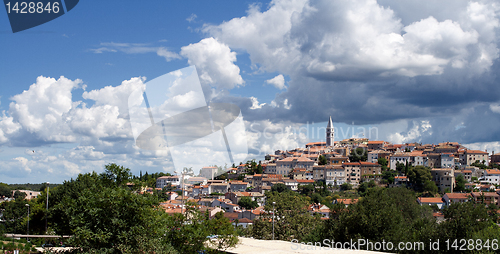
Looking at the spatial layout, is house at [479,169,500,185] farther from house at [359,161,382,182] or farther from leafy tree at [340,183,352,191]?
leafy tree at [340,183,352,191]

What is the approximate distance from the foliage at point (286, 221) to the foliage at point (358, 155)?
66.9 m

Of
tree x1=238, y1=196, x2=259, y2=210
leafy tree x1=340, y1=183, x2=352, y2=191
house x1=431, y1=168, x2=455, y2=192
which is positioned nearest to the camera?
tree x1=238, y1=196, x2=259, y2=210

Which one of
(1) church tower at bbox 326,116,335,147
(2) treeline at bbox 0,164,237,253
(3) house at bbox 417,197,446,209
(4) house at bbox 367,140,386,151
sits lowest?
(3) house at bbox 417,197,446,209

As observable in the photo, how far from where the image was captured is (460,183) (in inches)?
2625

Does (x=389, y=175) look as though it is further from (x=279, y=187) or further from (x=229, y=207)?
(x=229, y=207)

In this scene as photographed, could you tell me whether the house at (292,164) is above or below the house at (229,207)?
above

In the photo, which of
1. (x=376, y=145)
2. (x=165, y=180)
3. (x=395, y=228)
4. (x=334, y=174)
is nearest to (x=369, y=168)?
(x=334, y=174)

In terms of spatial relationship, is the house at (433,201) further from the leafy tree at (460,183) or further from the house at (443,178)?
the house at (443,178)

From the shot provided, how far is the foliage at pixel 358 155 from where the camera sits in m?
85.3

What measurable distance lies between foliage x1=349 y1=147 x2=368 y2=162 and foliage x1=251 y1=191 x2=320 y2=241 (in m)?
66.9

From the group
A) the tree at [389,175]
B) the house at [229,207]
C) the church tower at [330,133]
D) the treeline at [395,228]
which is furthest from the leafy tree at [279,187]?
the treeline at [395,228]

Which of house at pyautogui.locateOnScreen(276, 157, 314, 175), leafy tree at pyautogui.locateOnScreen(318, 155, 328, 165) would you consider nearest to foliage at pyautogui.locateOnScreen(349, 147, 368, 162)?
leafy tree at pyautogui.locateOnScreen(318, 155, 328, 165)

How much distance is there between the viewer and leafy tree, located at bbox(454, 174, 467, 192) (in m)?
66.2

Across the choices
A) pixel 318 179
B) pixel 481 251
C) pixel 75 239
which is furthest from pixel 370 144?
pixel 75 239
